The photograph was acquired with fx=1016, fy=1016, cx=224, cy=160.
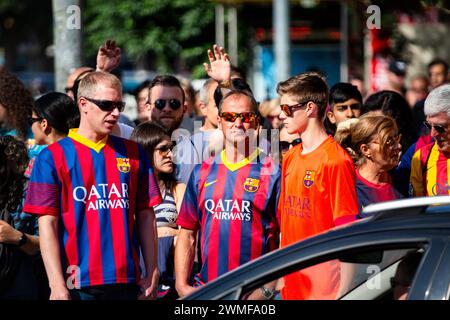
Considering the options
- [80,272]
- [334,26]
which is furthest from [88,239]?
[334,26]

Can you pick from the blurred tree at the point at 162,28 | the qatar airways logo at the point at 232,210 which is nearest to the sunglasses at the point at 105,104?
the qatar airways logo at the point at 232,210

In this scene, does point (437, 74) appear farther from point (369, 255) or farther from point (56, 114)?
point (369, 255)

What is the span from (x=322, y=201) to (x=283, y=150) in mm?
2056

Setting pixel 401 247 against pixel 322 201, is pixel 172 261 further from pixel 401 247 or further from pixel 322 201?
pixel 401 247

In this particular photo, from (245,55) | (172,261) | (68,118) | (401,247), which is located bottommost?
(172,261)

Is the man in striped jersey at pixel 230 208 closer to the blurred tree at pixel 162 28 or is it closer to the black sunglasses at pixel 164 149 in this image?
the black sunglasses at pixel 164 149

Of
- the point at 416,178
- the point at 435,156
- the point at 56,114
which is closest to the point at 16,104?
the point at 56,114

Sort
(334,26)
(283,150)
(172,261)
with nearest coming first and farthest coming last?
(172,261)
(283,150)
(334,26)

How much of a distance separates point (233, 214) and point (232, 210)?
0.02m

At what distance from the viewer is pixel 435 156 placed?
19.9 ft

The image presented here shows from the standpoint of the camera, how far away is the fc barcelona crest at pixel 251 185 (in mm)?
5672

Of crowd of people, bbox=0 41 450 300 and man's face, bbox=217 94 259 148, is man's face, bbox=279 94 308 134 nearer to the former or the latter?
crowd of people, bbox=0 41 450 300

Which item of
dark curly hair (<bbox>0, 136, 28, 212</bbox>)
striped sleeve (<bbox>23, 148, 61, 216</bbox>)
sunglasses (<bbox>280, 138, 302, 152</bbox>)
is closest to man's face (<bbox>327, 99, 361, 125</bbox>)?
sunglasses (<bbox>280, 138, 302, 152</bbox>)

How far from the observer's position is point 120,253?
539cm
